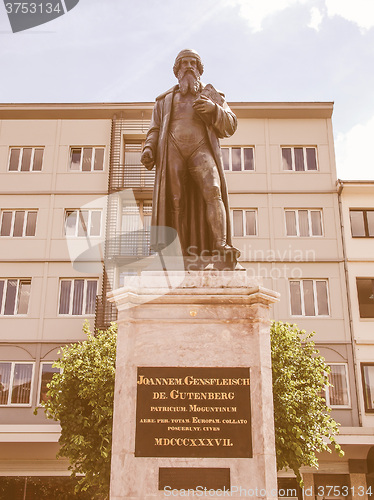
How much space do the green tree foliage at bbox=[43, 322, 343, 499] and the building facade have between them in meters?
6.10

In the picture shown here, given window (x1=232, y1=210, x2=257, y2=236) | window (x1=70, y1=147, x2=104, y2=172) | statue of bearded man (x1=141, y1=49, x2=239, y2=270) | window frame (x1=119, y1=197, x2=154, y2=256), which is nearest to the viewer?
statue of bearded man (x1=141, y1=49, x2=239, y2=270)

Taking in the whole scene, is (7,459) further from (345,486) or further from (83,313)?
(345,486)

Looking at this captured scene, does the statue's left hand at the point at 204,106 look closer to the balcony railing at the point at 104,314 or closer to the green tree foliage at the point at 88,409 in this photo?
the green tree foliage at the point at 88,409

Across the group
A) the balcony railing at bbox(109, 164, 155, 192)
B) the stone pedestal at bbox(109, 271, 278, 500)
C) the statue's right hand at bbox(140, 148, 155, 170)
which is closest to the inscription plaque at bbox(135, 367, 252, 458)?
the stone pedestal at bbox(109, 271, 278, 500)

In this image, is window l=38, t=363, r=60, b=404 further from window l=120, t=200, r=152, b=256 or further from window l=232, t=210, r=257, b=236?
window l=232, t=210, r=257, b=236

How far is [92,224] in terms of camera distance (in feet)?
88.5

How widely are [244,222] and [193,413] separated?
69.1 ft

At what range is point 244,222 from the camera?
26703mm

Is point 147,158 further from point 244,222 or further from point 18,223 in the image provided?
point 18,223

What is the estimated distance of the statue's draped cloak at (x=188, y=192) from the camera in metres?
7.63

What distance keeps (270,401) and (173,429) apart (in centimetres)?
110

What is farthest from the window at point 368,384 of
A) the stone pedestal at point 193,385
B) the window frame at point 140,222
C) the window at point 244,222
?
the stone pedestal at point 193,385

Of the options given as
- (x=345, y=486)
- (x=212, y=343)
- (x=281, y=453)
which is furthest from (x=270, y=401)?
(x=345, y=486)

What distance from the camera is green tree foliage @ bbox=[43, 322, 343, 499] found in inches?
601
